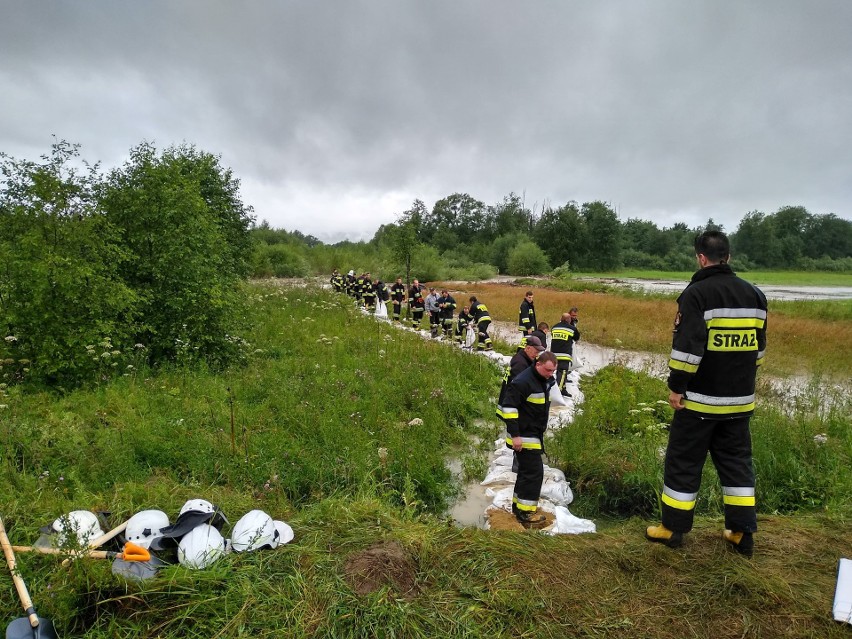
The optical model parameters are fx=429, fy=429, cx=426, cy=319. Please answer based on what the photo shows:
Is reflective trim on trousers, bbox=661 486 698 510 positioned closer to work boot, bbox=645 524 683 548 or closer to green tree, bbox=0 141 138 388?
work boot, bbox=645 524 683 548

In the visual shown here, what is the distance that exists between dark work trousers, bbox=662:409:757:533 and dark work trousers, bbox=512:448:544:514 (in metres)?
1.43

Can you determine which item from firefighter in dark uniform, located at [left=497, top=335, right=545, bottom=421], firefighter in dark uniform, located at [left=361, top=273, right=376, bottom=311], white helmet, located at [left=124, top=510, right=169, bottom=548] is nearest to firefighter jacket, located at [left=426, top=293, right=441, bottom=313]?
firefighter in dark uniform, located at [left=361, top=273, right=376, bottom=311]

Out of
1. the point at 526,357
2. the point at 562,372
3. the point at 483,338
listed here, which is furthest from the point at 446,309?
the point at 526,357

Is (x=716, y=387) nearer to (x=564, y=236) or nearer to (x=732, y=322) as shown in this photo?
(x=732, y=322)

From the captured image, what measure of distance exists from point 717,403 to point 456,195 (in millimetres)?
84050

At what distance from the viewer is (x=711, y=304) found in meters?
2.86

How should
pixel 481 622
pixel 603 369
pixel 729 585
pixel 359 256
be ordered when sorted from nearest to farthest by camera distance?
pixel 481 622, pixel 729 585, pixel 603 369, pixel 359 256

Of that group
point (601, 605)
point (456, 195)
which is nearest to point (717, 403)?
point (601, 605)

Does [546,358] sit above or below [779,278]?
below

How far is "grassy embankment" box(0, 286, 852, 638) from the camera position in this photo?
7.78 ft

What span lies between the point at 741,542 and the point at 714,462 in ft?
1.97

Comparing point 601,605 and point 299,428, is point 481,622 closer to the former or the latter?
point 601,605

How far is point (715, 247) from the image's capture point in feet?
9.77

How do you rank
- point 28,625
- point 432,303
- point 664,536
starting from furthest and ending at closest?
1. point 432,303
2. point 664,536
3. point 28,625
